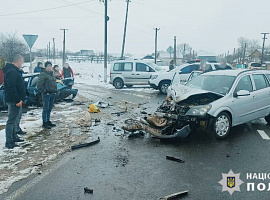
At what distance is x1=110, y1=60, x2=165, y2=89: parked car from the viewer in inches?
667

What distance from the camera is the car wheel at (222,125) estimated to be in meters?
6.02

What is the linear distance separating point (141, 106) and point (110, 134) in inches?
173

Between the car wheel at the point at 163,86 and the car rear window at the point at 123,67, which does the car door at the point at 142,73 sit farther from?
the car wheel at the point at 163,86

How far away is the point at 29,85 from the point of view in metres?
10.5

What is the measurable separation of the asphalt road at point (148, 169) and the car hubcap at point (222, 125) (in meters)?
0.23

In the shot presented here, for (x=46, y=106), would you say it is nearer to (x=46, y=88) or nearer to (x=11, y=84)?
(x=46, y=88)

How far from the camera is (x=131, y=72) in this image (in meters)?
17.1

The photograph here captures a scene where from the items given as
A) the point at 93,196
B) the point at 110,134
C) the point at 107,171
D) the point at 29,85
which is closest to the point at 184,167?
the point at 107,171

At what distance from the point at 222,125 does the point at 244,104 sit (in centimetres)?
97

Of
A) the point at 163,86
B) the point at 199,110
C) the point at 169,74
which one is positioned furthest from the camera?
the point at 163,86

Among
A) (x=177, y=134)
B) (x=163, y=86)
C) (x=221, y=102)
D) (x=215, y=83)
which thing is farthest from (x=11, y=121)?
(x=163, y=86)

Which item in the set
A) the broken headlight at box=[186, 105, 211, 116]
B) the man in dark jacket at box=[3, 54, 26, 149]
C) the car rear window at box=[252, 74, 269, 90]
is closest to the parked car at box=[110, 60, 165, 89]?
the car rear window at box=[252, 74, 269, 90]

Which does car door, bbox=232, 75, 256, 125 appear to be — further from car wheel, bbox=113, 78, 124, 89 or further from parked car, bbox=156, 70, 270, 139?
car wheel, bbox=113, 78, 124, 89

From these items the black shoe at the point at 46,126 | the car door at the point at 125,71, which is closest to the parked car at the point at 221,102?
the black shoe at the point at 46,126
